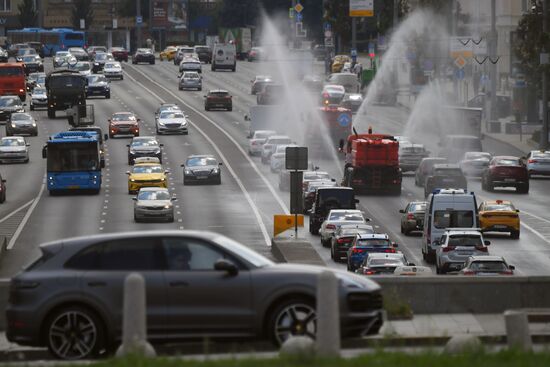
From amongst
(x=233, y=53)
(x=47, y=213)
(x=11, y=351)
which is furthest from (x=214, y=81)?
(x=11, y=351)

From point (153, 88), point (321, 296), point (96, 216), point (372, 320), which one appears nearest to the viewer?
point (321, 296)

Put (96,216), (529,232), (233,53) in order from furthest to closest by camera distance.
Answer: (233,53) → (96,216) → (529,232)

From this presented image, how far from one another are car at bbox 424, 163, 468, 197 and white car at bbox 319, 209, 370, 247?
36.3 feet

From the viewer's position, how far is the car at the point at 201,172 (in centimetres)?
7350

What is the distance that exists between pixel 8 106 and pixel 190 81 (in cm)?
2385

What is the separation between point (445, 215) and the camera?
49031mm

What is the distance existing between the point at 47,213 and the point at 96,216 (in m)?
2.61

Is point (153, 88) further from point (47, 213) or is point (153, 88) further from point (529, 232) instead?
point (529, 232)

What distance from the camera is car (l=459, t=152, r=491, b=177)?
75500 mm

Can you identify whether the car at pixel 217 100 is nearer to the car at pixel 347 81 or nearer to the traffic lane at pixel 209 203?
the car at pixel 347 81

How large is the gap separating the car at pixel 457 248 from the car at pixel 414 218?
33.0 feet

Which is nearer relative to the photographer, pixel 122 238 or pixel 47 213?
pixel 122 238

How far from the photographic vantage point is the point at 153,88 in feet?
420

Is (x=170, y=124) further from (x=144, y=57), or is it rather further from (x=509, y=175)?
(x=144, y=57)
